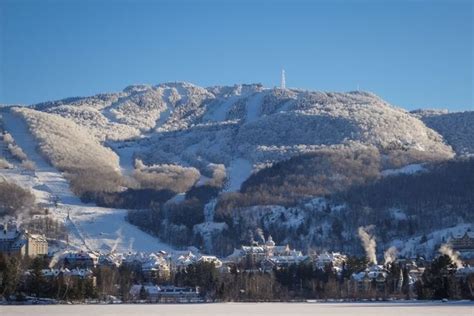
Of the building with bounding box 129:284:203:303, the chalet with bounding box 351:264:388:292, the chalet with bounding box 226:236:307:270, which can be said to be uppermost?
the chalet with bounding box 226:236:307:270

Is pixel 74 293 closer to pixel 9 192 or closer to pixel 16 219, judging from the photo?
pixel 16 219

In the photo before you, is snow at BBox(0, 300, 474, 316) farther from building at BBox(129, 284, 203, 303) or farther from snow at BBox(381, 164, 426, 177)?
snow at BBox(381, 164, 426, 177)

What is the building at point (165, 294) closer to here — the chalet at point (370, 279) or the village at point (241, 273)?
the village at point (241, 273)

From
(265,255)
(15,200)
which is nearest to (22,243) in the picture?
(265,255)

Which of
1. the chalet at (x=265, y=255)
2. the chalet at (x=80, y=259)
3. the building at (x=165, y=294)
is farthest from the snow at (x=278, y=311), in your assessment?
the chalet at (x=80, y=259)

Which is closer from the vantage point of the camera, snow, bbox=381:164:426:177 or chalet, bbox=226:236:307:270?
chalet, bbox=226:236:307:270

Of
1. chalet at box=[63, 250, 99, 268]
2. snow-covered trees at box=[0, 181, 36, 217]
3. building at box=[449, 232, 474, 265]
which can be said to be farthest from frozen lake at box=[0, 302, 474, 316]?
snow-covered trees at box=[0, 181, 36, 217]

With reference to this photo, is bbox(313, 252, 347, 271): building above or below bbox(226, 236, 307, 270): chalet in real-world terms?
below
